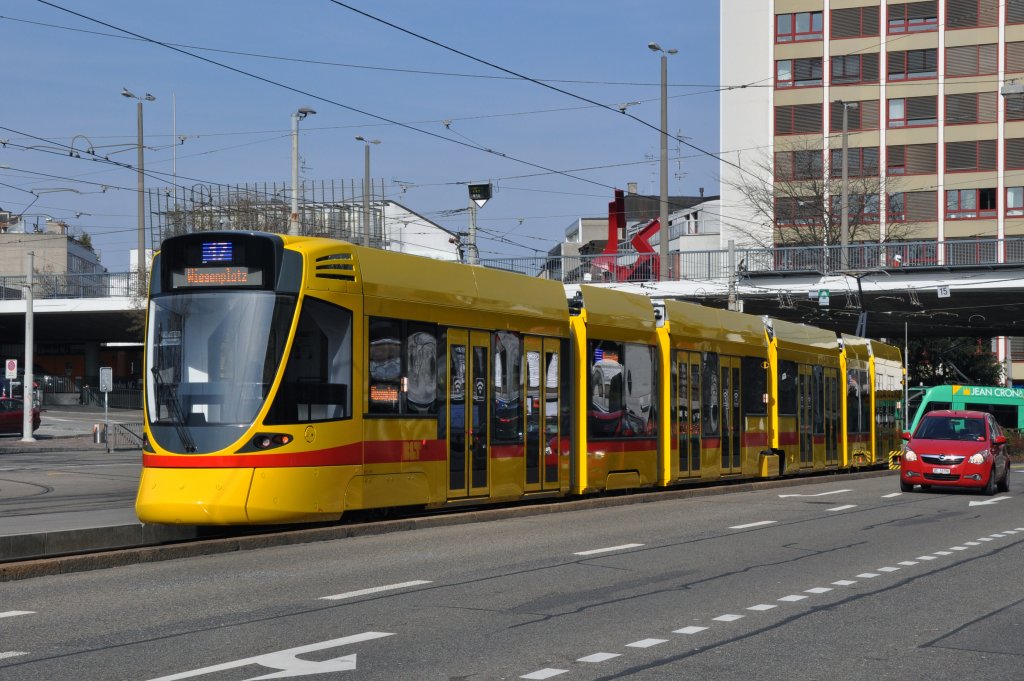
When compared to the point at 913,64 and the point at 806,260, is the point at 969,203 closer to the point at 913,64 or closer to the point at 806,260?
the point at 913,64

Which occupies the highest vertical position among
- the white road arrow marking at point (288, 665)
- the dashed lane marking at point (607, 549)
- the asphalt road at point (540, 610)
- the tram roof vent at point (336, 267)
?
the tram roof vent at point (336, 267)

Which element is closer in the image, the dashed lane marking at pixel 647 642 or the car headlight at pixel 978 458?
the dashed lane marking at pixel 647 642

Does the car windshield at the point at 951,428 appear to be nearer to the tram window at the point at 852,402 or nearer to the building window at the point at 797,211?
the tram window at the point at 852,402

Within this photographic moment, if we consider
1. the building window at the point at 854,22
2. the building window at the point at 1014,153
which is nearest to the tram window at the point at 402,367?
the building window at the point at 854,22

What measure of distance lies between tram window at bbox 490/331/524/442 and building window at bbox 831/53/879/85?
207 ft

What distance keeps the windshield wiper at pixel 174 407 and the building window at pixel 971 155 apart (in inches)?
2690

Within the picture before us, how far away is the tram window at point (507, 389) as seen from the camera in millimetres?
17547

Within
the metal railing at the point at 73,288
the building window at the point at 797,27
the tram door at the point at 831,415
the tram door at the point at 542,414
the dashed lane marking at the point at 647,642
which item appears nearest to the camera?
the dashed lane marking at the point at 647,642

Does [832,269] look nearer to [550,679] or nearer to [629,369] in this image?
[629,369]

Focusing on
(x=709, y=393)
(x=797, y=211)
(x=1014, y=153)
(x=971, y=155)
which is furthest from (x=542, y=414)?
(x=1014, y=153)

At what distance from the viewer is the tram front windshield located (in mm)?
13703

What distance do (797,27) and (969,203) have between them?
13705 millimetres

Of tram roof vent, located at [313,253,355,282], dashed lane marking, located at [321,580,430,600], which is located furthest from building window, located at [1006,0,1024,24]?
dashed lane marking, located at [321,580,430,600]

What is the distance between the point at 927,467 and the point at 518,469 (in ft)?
33.5
